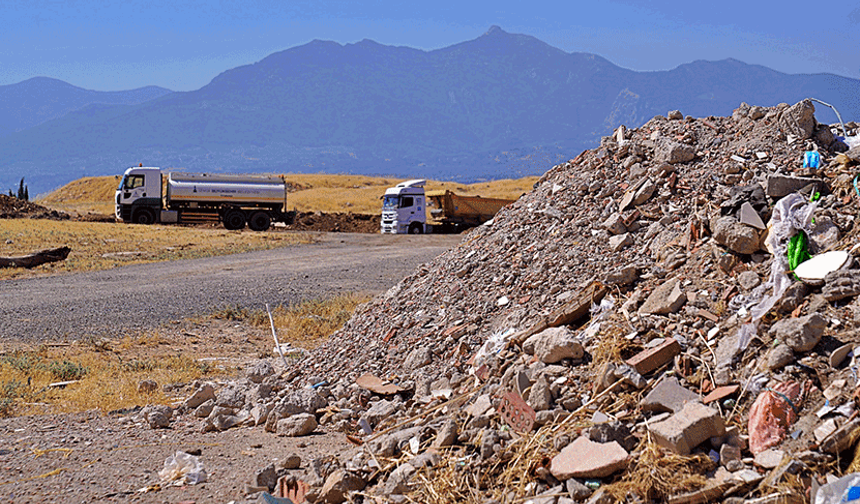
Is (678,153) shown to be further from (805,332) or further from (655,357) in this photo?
(805,332)

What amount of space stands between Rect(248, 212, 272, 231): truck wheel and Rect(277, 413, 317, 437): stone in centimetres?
3494

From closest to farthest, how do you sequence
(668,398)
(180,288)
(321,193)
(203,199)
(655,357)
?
(668,398)
(655,357)
(180,288)
(203,199)
(321,193)

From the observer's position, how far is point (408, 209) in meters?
39.2

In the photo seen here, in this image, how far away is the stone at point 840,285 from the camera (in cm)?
493

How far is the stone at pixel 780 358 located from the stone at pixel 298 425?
376cm

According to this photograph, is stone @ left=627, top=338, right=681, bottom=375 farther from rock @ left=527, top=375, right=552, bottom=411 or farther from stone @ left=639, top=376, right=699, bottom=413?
rock @ left=527, top=375, right=552, bottom=411

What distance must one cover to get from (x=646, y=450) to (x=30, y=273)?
2263cm

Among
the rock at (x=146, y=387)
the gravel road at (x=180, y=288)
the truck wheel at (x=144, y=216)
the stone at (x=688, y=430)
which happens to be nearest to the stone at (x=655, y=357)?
the stone at (x=688, y=430)

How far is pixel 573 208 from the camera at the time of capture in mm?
8281

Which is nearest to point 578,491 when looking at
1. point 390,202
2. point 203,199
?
point 390,202

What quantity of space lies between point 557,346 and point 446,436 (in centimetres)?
115

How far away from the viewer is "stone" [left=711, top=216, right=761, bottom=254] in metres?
5.88

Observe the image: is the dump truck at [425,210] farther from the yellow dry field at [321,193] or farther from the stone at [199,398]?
the stone at [199,398]

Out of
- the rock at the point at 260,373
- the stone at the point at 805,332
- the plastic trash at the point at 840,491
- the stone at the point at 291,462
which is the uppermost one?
the stone at the point at 805,332
